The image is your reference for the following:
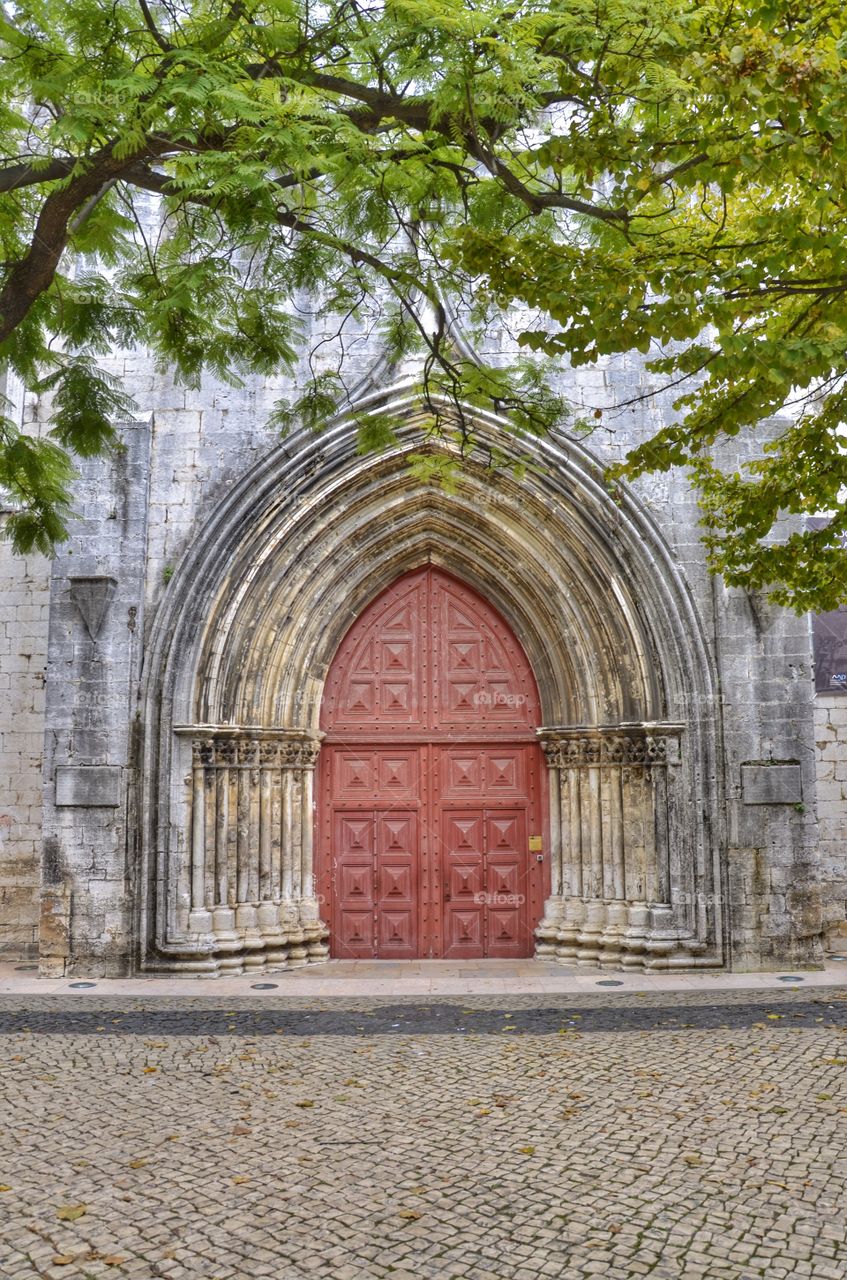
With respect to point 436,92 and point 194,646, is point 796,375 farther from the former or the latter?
point 194,646

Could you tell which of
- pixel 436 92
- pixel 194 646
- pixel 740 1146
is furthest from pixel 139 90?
pixel 194 646

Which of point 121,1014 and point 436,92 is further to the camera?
point 121,1014

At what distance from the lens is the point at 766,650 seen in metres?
8.97

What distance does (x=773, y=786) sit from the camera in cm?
878

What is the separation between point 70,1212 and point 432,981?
16.0 feet

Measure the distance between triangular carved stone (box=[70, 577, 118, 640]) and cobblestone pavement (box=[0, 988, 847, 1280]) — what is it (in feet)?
10.3

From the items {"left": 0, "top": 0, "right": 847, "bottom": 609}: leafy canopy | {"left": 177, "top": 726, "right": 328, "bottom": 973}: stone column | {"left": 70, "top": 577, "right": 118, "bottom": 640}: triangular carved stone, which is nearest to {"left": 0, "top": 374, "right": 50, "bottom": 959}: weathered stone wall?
{"left": 70, "top": 577, "right": 118, "bottom": 640}: triangular carved stone

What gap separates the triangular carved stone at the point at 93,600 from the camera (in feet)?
29.5

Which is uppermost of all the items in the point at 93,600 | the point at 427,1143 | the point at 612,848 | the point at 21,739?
Result: the point at 93,600

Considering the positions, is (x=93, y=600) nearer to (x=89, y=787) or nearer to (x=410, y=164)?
(x=89, y=787)

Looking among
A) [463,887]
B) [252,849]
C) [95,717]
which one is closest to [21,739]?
[95,717]

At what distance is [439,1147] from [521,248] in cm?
413

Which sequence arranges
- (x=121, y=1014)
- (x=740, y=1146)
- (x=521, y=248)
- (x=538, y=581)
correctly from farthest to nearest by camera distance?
(x=538, y=581) → (x=121, y=1014) → (x=521, y=248) → (x=740, y=1146)

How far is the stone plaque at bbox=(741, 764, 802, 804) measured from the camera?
8773 mm
